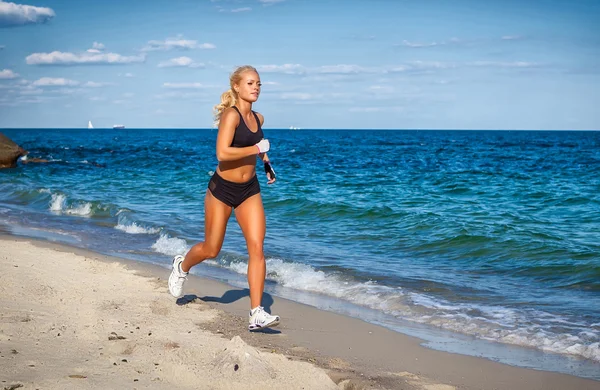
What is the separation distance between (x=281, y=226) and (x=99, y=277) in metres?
6.17

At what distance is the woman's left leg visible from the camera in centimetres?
555

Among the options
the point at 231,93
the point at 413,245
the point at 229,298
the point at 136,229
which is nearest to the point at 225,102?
the point at 231,93

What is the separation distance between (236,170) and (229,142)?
1.00 ft

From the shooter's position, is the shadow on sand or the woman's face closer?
the woman's face

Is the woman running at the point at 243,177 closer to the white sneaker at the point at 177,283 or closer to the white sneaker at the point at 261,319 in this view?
the white sneaker at the point at 261,319


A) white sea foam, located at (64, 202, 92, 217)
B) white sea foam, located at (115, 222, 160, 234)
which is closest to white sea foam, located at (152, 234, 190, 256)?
white sea foam, located at (115, 222, 160, 234)

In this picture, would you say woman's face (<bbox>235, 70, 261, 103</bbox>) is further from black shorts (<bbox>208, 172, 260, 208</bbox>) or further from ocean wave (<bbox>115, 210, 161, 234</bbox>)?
ocean wave (<bbox>115, 210, 161, 234</bbox>)

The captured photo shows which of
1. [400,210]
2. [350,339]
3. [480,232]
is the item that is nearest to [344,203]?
[400,210]

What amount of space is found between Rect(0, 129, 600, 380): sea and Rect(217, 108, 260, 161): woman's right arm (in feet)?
7.63

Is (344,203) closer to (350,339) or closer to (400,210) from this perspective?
(400,210)

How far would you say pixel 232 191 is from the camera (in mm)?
5617

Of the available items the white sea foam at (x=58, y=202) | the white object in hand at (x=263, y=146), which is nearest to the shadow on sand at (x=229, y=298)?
the white object in hand at (x=263, y=146)

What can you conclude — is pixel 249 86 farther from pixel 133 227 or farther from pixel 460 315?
pixel 133 227

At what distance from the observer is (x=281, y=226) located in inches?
520
